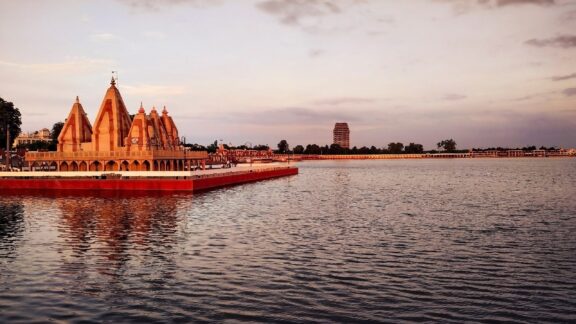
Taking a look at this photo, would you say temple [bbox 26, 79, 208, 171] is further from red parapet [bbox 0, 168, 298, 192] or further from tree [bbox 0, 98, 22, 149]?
tree [bbox 0, 98, 22, 149]

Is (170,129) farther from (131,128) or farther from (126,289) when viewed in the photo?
(126,289)

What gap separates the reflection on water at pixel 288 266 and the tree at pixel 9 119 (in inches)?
3578

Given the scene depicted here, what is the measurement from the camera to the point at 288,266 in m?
23.1

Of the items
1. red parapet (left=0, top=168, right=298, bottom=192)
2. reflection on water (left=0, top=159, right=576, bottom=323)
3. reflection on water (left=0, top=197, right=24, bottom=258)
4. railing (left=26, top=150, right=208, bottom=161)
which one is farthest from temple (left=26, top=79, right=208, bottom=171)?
reflection on water (left=0, top=159, right=576, bottom=323)

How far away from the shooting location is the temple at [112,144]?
75500 mm

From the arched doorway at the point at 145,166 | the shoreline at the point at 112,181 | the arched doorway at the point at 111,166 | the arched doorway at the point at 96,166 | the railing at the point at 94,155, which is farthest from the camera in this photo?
the arched doorway at the point at 96,166

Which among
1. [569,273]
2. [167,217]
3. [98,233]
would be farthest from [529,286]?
[167,217]

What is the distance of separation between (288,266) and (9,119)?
123211mm

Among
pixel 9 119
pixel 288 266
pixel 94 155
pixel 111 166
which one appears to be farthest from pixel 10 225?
pixel 9 119

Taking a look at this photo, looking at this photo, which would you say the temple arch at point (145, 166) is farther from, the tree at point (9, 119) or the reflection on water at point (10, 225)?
the tree at point (9, 119)

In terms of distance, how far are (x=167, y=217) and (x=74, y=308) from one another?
23.8 meters

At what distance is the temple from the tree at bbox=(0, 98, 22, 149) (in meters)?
48.6

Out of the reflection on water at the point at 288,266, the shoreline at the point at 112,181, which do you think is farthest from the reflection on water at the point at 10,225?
the shoreline at the point at 112,181

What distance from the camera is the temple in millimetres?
75500
